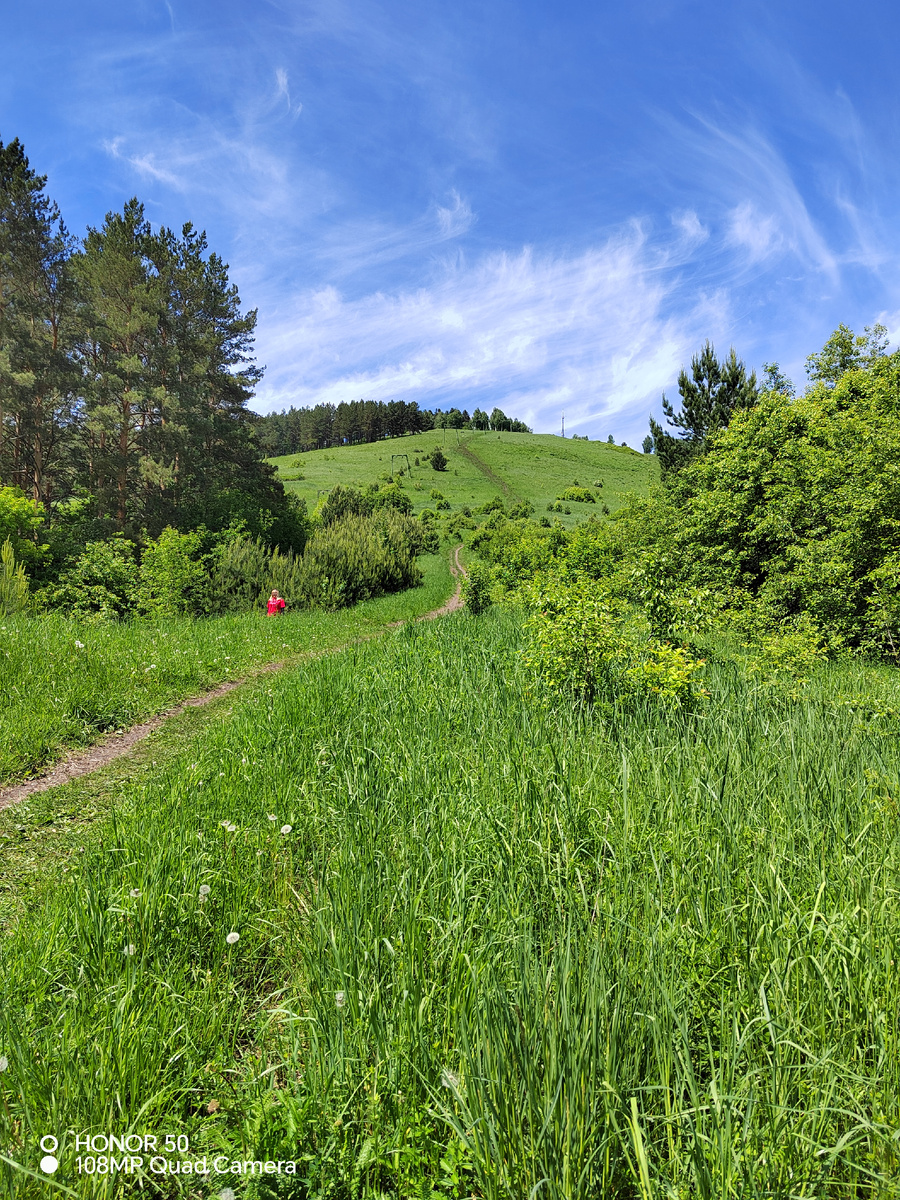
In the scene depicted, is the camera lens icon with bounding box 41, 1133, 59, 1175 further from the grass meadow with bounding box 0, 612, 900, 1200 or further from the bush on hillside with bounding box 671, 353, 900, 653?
the bush on hillside with bounding box 671, 353, 900, 653

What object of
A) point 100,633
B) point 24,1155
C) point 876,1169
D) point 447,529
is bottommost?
point 876,1169

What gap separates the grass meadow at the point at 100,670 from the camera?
551 cm

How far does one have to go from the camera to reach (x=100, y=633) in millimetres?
9117

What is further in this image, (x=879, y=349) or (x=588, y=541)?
(x=879, y=349)

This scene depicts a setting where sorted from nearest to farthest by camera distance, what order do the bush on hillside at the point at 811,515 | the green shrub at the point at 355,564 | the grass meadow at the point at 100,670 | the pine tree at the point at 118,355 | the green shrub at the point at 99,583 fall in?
the grass meadow at the point at 100,670, the bush on hillside at the point at 811,515, the green shrub at the point at 99,583, the green shrub at the point at 355,564, the pine tree at the point at 118,355

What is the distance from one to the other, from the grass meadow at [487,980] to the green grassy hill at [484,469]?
52229 mm

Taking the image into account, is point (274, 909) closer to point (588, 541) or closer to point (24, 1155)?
point (24, 1155)

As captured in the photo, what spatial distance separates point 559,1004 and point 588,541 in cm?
2181

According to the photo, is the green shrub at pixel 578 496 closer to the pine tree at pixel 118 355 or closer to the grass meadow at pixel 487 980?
the pine tree at pixel 118 355

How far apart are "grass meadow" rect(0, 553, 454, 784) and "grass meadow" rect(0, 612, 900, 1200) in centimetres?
179

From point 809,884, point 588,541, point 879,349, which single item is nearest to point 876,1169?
point 809,884

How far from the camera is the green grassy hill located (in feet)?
224

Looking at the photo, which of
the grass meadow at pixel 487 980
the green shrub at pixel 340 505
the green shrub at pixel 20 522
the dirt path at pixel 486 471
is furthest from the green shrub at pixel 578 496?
the grass meadow at pixel 487 980

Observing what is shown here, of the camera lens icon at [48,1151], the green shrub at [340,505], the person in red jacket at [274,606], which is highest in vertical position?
the green shrub at [340,505]
